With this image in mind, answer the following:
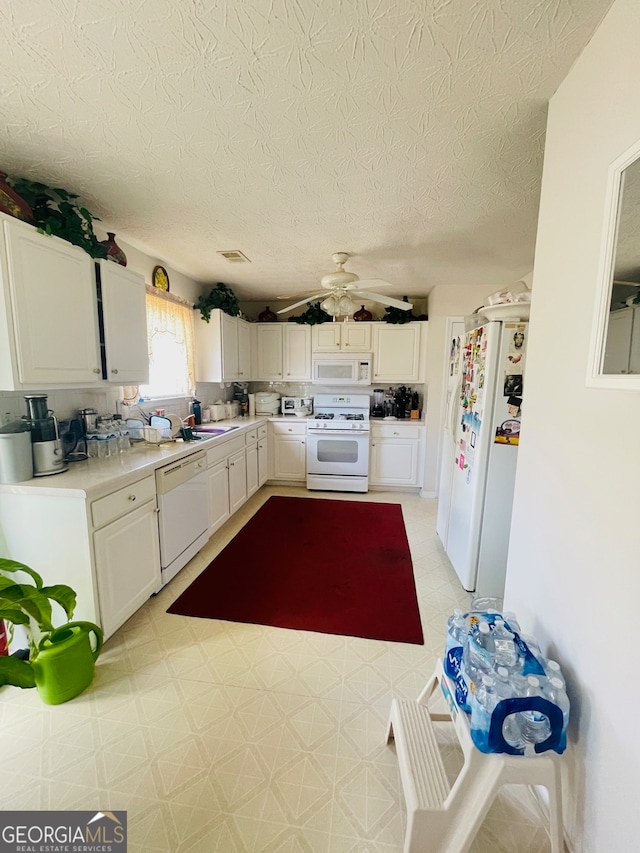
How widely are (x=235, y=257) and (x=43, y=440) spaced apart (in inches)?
79.1

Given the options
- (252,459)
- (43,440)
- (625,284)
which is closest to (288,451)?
(252,459)

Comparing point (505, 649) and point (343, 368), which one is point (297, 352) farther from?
point (505, 649)

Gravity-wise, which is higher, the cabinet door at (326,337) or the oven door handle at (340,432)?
the cabinet door at (326,337)

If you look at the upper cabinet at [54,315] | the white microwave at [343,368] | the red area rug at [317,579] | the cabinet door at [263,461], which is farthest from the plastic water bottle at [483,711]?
the white microwave at [343,368]

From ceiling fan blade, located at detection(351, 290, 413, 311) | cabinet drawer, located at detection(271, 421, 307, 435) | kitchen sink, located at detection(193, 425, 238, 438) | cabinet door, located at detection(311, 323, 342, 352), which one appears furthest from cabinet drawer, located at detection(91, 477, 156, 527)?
cabinet door, located at detection(311, 323, 342, 352)

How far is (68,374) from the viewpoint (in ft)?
6.14

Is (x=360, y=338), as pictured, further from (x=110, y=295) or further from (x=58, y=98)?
(x=58, y=98)

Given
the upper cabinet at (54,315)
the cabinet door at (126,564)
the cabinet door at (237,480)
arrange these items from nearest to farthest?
the upper cabinet at (54,315) → the cabinet door at (126,564) → the cabinet door at (237,480)

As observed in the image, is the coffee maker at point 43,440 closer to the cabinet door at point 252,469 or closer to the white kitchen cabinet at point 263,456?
the cabinet door at point 252,469

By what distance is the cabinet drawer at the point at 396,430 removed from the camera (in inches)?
162

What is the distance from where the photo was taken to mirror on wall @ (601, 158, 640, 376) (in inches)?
32.3

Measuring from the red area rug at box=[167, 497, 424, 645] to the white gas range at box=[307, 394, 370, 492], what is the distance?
0.71m

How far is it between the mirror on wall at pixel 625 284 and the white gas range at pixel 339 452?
3199 millimetres

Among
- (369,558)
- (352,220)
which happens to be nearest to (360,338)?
(352,220)
